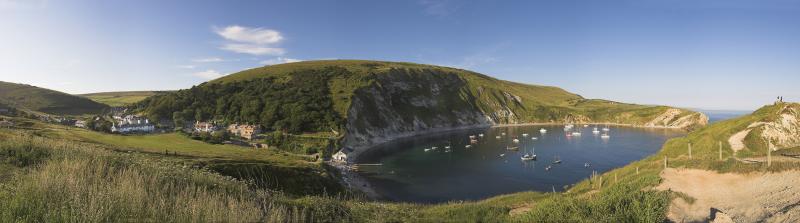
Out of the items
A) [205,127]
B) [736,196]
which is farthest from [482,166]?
[205,127]

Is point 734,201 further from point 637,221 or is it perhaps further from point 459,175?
point 459,175

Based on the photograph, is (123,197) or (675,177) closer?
(123,197)

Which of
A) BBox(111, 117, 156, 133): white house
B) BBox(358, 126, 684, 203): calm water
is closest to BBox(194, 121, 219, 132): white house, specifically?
BBox(111, 117, 156, 133): white house

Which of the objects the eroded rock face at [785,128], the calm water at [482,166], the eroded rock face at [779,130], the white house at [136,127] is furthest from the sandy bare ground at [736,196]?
the white house at [136,127]

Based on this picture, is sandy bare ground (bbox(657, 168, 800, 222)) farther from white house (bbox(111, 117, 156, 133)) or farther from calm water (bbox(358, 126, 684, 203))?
white house (bbox(111, 117, 156, 133))

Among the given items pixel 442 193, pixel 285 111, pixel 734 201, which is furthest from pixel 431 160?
pixel 734 201
